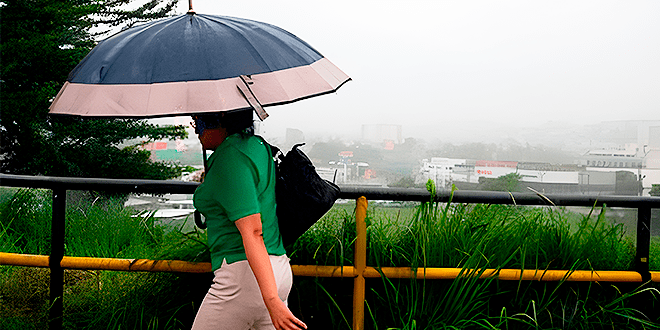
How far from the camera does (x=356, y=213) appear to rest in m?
2.26

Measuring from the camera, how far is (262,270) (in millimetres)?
1341

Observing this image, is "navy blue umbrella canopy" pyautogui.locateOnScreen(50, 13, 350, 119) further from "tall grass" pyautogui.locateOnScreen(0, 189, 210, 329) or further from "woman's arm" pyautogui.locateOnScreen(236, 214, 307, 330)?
"tall grass" pyautogui.locateOnScreen(0, 189, 210, 329)

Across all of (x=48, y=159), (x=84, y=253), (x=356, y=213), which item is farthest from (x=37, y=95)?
(x=356, y=213)

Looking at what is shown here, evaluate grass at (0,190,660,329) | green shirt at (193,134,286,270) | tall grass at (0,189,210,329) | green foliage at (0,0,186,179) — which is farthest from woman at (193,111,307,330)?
green foliage at (0,0,186,179)

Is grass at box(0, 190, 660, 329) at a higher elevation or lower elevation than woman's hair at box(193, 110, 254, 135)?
lower

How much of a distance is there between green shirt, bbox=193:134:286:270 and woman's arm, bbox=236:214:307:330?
0.10 ft

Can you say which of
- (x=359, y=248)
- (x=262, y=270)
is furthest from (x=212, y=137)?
(x=359, y=248)

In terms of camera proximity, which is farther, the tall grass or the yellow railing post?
the tall grass

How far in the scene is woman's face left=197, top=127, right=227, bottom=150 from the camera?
1497 mm

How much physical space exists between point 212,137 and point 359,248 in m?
1.00

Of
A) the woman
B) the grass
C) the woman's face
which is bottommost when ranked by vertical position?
the grass

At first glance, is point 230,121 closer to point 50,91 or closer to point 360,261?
point 360,261

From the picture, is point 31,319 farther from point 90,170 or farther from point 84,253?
point 90,170

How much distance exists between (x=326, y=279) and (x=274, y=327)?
0.89 meters
